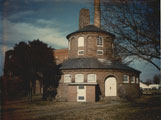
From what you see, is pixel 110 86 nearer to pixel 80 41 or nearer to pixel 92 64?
pixel 92 64

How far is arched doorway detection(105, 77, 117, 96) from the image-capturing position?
25.2 m

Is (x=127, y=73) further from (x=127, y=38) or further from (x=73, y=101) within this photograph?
(x=127, y=38)

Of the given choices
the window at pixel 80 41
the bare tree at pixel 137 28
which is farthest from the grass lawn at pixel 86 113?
the window at pixel 80 41

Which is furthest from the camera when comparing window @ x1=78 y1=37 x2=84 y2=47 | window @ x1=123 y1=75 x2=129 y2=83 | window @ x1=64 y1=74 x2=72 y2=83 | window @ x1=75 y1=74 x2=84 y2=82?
window @ x1=78 y1=37 x2=84 y2=47

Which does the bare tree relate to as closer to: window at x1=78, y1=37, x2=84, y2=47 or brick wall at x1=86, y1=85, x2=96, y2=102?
brick wall at x1=86, y1=85, x2=96, y2=102

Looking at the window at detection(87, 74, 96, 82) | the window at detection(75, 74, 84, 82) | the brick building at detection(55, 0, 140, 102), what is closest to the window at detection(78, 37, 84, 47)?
the brick building at detection(55, 0, 140, 102)

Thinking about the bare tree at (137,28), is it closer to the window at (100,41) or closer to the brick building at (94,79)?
the brick building at (94,79)

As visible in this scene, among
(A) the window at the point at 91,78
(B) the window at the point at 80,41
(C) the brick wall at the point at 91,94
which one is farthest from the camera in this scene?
(B) the window at the point at 80,41

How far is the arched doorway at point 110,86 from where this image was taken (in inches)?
993

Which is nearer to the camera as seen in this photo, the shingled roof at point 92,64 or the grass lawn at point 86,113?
the grass lawn at point 86,113

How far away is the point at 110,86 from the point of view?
25.4 m

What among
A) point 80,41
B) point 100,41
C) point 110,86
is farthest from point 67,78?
point 100,41

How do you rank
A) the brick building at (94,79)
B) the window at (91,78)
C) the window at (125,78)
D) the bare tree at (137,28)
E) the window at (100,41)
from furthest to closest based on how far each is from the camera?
the window at (100,41), the window at (125,78), the window at (91,78), the brick building at (94,79), the bare tree at (137,28)

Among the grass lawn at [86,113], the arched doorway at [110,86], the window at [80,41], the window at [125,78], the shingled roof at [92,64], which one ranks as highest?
the window at [80,41]
